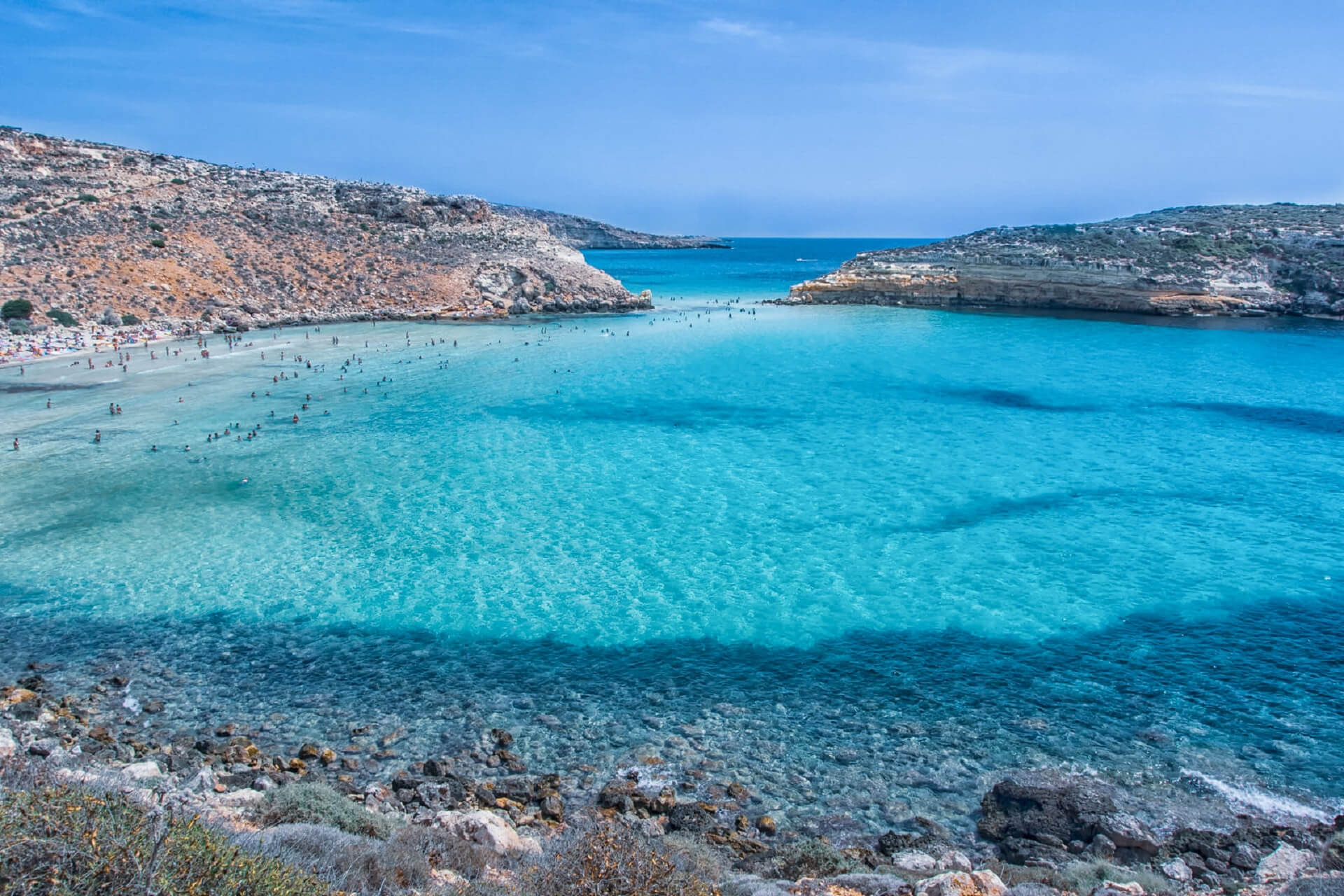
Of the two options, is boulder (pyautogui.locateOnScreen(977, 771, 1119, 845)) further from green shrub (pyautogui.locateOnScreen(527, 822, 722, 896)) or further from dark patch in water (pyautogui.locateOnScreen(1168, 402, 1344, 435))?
dark patch in water (pyautogui.locateOnScreen(1168, 402, 1344, 435))

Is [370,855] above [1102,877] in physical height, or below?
above

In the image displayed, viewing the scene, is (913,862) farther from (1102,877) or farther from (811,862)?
(1102,877)

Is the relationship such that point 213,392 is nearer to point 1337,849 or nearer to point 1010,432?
point 1010,432

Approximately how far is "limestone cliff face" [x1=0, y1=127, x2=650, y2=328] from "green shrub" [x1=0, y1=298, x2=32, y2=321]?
116 cm

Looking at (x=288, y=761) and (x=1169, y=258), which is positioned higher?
(x=1169, y=258)

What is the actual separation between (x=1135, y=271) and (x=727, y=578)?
156ft

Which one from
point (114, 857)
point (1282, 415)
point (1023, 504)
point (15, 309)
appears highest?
point (15, 309)

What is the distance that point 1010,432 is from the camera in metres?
23.1

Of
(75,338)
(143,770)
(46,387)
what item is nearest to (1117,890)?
(143,770)

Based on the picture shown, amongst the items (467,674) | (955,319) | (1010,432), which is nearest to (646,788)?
(467,674)

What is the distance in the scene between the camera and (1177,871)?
6.90 metres

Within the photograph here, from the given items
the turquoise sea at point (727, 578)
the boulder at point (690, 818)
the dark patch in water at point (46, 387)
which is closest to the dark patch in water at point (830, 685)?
the turquoise sea at point (727, 578)

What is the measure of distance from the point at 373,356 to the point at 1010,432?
1017 inches

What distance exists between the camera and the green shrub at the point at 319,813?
6531mm
